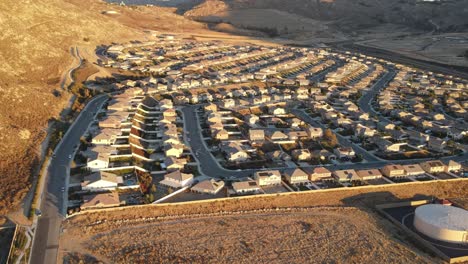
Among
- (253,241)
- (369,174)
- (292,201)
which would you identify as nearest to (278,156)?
(292,201)

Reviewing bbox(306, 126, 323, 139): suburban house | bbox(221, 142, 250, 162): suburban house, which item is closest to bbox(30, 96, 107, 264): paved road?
bbox(221, 142, 250, 162): suburban house

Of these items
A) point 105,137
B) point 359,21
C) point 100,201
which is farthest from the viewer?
point 359,21

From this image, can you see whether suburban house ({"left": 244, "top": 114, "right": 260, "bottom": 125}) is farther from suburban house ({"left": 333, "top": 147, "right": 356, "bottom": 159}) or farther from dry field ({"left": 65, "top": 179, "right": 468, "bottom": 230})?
dry field ({"left": 65, "top": 179, "right": 468, "bottom": 230})

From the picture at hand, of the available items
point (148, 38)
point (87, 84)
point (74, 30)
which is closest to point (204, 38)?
point (148, 38)

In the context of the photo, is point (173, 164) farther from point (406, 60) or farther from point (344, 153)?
point (406, 60)

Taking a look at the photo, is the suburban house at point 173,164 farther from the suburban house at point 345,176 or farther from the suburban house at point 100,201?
the suburban house at point 345,176

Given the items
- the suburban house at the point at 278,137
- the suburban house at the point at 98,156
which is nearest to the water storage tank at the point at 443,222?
the suburban house at the point at 278,137
